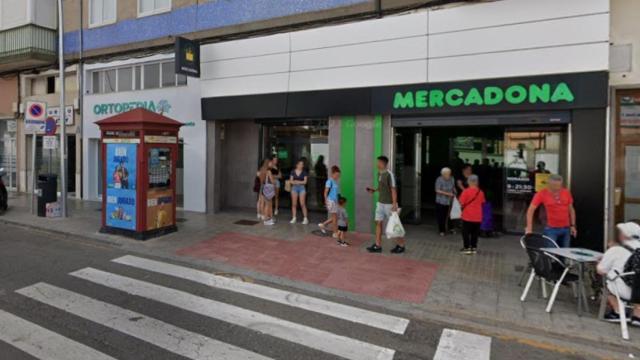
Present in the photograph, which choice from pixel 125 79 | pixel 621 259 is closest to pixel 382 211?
pixel 621 259

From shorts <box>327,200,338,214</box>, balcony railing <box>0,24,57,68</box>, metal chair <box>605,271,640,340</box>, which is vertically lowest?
metal chair <box>605,271,640,340</box>

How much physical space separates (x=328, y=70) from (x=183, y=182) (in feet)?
19.2

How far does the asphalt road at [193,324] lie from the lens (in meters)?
4.11

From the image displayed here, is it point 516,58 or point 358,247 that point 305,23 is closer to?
point 516,58

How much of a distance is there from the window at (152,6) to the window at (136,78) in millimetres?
1617

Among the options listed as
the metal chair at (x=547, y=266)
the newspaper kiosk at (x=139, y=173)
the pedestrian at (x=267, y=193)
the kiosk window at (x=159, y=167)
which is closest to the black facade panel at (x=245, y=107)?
the pedestrian at (x=267, y=193)

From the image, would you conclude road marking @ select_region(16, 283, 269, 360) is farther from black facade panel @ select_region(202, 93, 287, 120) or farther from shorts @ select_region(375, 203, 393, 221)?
black facade panel @ select_region(202, 93, 287, 120)

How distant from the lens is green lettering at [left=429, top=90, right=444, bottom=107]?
28.9ft

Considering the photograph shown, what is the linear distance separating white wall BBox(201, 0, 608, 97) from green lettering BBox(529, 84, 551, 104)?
0.96ft

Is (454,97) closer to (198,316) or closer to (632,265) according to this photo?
(632,265)

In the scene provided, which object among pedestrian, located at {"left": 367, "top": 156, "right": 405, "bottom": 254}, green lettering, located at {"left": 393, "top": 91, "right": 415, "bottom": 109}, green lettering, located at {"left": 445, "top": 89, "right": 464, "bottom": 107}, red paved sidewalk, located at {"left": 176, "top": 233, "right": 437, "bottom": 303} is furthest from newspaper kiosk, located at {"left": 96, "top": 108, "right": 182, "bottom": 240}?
green lettering, located at {"left": 445, "top": 89, "right": 464, "bottom": 107}

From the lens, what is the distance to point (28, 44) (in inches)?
562

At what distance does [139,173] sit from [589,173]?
353 inches

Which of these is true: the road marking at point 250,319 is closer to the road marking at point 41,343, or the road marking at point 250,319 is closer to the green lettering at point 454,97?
the road marking at point 41,343
